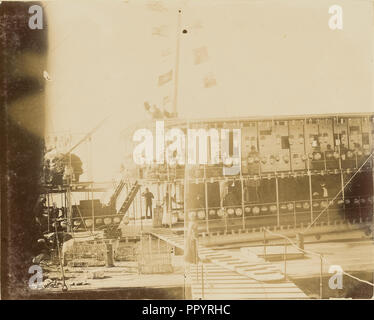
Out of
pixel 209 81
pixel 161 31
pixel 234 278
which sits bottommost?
pixel 234 278

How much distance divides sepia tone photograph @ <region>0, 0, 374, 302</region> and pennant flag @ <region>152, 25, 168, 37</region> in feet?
0.04

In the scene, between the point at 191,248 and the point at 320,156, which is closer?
the point at 191,248

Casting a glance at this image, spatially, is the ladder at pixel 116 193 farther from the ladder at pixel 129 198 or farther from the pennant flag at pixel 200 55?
the pennant flag at pixel 200 55

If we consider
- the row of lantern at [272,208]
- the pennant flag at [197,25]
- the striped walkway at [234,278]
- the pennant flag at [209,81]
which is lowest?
the striped walkway at [234,278]

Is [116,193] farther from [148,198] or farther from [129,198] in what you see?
[148,198]

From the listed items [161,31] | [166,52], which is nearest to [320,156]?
[166,52]

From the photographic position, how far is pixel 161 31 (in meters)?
3.24

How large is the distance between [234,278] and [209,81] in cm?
170

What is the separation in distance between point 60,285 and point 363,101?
10.2 feet

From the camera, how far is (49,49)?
3227 millimetres

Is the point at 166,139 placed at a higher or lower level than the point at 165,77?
lower

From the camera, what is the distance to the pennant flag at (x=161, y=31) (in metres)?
3.23

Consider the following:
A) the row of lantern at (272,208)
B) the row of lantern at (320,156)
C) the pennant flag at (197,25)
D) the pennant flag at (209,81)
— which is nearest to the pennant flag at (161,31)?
the pennant flag at (197,25)

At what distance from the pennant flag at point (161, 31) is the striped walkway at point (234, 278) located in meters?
1.69
